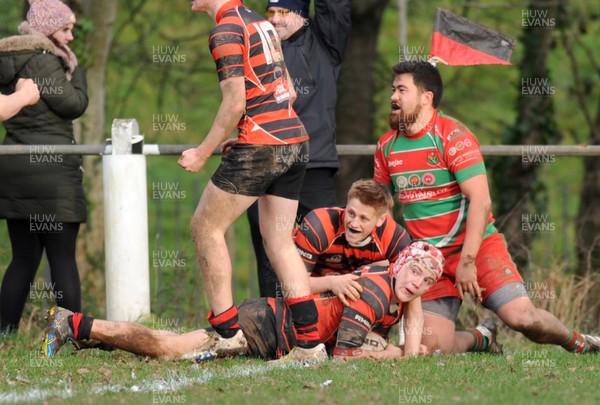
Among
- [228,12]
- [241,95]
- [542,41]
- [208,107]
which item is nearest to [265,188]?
[241,95]

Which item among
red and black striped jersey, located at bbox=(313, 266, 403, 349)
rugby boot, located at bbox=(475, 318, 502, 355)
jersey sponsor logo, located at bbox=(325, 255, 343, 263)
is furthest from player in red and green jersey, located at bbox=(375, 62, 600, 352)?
jersey sponsor logo, located at bbox=(325, 255, 343, 263)

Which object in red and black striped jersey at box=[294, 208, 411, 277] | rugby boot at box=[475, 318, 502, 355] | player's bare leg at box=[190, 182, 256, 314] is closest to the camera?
player's bare leg at box=[190, 182, 256, 314]

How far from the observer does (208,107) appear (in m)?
15.8

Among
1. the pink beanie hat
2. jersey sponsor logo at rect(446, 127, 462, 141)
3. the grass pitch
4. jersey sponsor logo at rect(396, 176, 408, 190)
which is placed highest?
the pink beanie hat

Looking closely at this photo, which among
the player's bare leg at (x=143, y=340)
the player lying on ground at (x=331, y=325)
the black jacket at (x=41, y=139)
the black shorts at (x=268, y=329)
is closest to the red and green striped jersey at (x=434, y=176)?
the player lying on ground at (x=331, y=325)

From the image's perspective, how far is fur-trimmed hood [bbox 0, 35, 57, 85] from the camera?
7.12 metres

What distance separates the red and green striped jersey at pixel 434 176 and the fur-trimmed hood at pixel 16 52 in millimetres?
2298

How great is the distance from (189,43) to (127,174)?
878 centimetres

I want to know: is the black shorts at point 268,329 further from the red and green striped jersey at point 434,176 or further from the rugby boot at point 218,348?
the red and green striped jersey at point 434,176

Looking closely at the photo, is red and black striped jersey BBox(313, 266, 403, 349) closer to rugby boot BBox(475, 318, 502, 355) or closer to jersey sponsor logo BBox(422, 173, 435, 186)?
jersey sponsor logo BBox(422, 173, 435, 186)

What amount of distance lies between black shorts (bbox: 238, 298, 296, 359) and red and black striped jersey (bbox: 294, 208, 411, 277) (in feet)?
1.09

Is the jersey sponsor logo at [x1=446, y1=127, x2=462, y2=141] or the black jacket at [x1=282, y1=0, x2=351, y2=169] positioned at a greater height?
the black jacket at [x1=282, y1=0, x2=351, y2=169]

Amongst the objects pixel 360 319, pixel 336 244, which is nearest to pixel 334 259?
pixel 336 244

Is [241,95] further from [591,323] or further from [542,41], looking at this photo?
[542,41]
